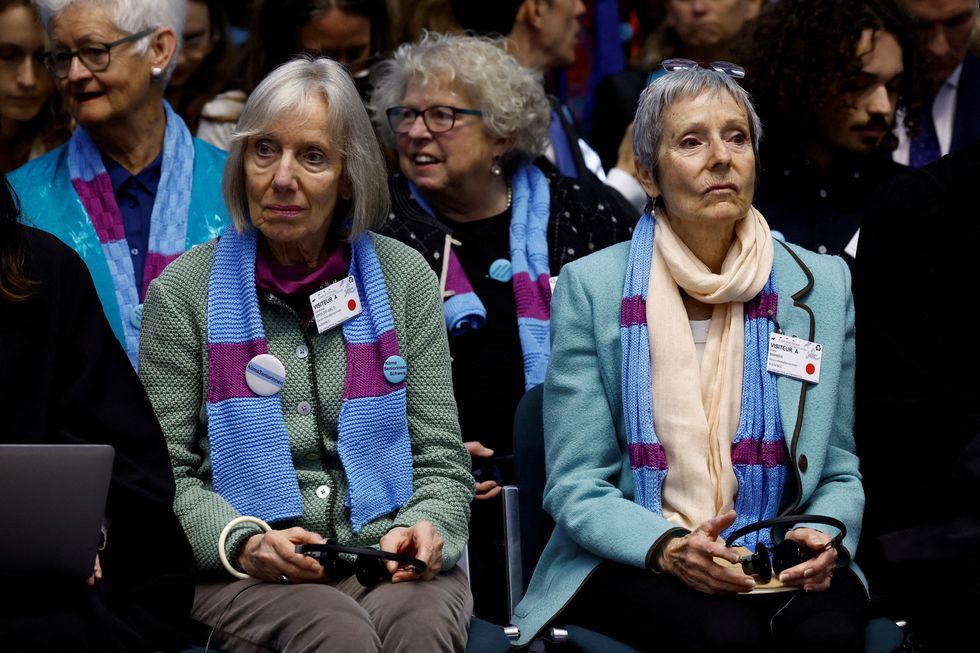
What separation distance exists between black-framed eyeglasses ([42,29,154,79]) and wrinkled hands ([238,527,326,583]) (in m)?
1.81

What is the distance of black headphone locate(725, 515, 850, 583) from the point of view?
345cm

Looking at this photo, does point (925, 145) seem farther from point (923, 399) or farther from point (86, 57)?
point (86, 57)

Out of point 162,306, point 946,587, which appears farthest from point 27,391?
point 946,587

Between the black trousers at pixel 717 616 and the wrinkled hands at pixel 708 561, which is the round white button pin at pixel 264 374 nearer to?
the black trousers at pixel 717 616

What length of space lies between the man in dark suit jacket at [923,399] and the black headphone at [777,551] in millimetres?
248


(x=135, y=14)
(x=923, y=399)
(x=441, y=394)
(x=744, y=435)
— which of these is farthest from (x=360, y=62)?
(x=923, y=399)

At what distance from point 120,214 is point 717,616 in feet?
7.49

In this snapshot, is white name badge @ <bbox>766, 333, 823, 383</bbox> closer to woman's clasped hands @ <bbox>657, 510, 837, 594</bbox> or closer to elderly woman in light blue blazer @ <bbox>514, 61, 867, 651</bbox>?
elderly woman in light blue blazer @ <bbox>514, 61, 867, 651</bbox>

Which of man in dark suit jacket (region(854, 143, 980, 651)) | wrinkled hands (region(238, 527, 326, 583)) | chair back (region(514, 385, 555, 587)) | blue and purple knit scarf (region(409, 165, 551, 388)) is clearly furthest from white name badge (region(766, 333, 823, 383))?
wrinkled hands (region(238, 527, 326, 583))

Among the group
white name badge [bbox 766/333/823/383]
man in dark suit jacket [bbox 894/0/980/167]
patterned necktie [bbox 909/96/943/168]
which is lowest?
white name badge [bbox 766/333/823/383]

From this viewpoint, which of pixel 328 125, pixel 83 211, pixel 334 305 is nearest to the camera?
pixel 334 305

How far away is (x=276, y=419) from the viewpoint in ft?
12.0

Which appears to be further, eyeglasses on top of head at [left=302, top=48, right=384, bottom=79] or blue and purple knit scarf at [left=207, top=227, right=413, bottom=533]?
eyeglasses on top of head at [left=302, top=48, right=384, bottom=79]

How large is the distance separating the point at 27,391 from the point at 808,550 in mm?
1813
